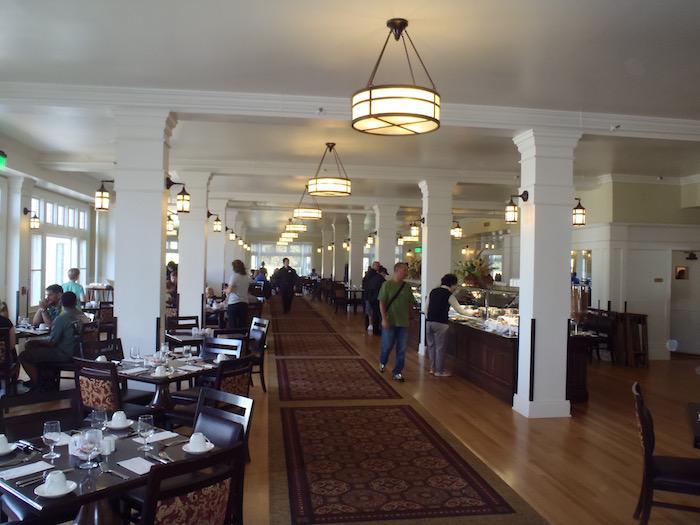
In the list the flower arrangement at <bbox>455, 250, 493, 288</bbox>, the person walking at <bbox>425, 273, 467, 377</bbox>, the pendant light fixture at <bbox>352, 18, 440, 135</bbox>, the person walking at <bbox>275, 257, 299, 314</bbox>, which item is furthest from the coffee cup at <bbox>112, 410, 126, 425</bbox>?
the person walking at <bbox>275, 257, 299, 314</bbox>

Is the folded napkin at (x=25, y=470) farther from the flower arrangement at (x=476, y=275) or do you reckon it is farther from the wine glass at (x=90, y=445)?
the flower arrangement at (x=476, y=275)

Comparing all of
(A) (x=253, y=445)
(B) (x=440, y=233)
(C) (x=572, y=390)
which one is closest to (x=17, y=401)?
(A) (x=253, y=445)

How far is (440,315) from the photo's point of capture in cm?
808

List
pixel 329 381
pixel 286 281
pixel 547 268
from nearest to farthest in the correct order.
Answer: pixel 547 268, pixel 329 381, pixel 286 281

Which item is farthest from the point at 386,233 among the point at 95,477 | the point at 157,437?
the point at 95,477

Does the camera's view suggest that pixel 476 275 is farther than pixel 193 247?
Yes

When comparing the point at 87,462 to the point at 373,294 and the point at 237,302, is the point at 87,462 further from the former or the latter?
the point at 373,294

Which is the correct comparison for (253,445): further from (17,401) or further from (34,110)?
(34,110)

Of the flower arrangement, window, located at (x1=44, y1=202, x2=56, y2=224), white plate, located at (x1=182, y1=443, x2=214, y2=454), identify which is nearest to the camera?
white plate, located at (x1=182, y1=443, x2=214, y2=454)

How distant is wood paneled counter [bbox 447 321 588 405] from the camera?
22.5 ft

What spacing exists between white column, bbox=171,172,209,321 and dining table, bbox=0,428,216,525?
20.0 feet

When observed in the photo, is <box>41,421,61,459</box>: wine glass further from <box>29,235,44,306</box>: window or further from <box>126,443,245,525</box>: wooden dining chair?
<box>29,235,44,306</box>: window

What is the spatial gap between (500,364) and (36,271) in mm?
10035

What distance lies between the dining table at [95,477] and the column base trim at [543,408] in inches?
167
